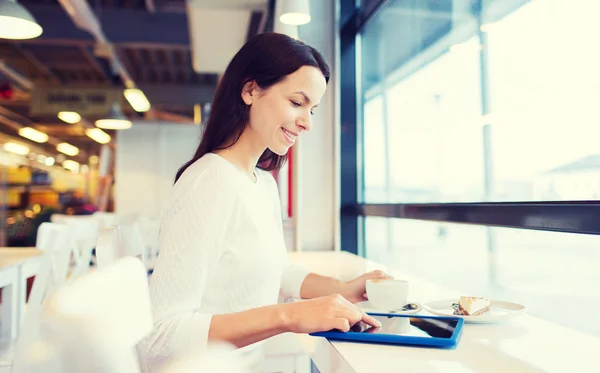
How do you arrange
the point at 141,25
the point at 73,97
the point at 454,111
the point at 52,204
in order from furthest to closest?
1. the point at 52,204
2. the point at 73,97
3. the point at 141,25
4. the point at 454,111

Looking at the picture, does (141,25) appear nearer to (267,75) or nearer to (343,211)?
(343,211)

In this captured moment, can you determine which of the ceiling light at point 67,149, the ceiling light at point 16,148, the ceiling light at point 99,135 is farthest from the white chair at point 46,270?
the ceiling light at point 67,149

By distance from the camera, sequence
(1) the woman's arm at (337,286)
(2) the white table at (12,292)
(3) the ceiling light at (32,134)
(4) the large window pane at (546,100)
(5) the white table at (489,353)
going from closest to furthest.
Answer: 1. (5) the white table at (489,353)
2. (1) the woman's arm at (337,286)
3. (4) the large window pane at (546,100)
4. (2) the white table at (12,292)
5. (3) the ceiling light at (32,134)

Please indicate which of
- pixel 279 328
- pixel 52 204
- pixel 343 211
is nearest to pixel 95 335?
pixel 279 328

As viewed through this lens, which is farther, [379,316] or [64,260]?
[64,260]

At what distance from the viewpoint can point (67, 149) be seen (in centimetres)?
1238

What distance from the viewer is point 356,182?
11.2 feet

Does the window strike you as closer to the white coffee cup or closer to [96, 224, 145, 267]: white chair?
the white coffee cup

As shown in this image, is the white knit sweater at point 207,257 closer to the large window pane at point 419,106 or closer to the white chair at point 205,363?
→ the white chair at point 205,363

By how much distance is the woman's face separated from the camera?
4.31 ft

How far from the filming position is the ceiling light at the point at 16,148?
10.7 metres

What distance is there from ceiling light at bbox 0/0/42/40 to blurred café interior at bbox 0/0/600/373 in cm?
2

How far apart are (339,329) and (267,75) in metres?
0.65

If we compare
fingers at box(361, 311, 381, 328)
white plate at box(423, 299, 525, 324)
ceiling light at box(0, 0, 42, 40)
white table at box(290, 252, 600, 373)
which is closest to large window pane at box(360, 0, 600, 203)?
white plate at box(423, 299, 525, 324)
